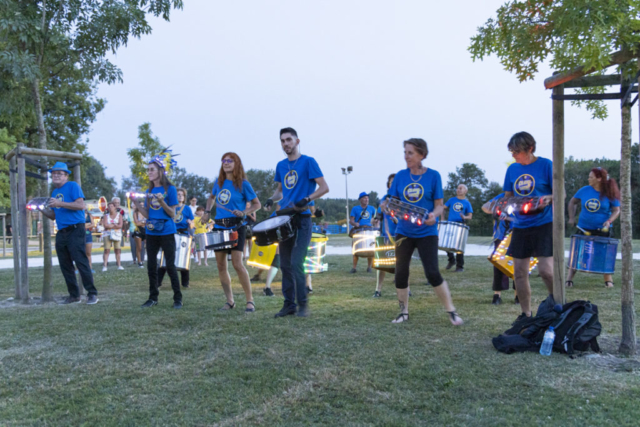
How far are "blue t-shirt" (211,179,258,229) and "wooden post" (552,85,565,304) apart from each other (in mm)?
3527

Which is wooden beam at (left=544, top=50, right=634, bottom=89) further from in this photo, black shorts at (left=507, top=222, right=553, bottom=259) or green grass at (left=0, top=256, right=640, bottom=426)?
green grass at (left=0, top=256, right=640, bottom=426)

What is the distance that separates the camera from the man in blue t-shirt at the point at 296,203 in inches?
231

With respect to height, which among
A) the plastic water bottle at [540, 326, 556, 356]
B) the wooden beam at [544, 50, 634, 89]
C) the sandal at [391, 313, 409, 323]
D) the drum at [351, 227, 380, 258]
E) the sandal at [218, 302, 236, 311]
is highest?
the wooden beam at [544, 50, 634, 89]

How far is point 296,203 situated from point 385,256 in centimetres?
229

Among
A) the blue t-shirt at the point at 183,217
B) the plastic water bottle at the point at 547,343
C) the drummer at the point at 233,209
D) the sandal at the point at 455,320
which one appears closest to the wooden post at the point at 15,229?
the blue t-shirt at the point at 183,217

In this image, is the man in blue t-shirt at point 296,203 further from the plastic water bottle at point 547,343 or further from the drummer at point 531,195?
the plastic water bottle at point 547,343

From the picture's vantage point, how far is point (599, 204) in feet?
27.8

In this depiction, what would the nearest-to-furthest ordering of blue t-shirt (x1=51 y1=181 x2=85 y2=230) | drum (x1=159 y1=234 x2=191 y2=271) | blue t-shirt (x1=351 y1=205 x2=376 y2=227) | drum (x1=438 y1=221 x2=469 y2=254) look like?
blue t-shirt (x1=51 y1=181 x2=85 y2=230), drum (x1=159 y1=234 x2=191 y2=271), drum (x1=438 y1=221 x2=469 y2=254), blue t-shirt (x1=351 y1=205 x2=376 y2=227)

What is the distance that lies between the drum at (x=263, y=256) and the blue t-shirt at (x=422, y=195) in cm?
345

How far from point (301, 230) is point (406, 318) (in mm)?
1570

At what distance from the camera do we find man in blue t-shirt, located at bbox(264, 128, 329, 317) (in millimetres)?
5879

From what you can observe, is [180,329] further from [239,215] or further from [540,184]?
[540,184]

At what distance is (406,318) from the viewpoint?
5.65 meters

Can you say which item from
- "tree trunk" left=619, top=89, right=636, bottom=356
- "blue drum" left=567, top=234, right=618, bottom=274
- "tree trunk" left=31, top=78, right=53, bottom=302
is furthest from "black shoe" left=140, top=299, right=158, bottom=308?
"blue drum" left=567, top=234, right=618, bottom=274
